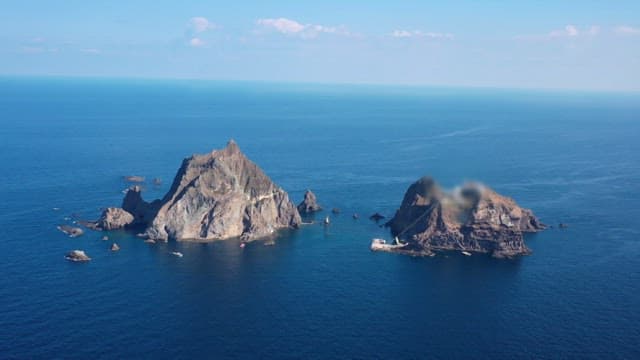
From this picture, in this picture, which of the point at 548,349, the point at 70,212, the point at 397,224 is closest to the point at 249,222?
the point at 397,224

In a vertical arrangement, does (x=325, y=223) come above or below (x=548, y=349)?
above

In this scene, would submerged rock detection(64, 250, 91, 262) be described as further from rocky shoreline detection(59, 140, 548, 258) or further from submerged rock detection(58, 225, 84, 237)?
submerged rock detection(58, 225, 84, 237)

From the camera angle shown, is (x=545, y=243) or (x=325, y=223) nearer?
(x=545, y=243)

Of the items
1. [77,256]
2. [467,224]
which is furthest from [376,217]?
[77,256]

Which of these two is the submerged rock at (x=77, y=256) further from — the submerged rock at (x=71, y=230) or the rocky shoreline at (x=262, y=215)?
the submerged rock at (x=71, y=230)

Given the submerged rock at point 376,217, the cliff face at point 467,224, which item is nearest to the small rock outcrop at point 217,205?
the submerged rock at point 376,217

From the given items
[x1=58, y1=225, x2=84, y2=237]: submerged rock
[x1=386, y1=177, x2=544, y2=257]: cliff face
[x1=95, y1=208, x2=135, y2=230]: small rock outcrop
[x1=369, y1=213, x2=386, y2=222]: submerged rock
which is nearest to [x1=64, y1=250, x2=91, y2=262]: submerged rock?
[x1=58, y1=225, x2=84, y2=237]: submerged rock

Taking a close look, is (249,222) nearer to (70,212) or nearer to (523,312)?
(70,212)
